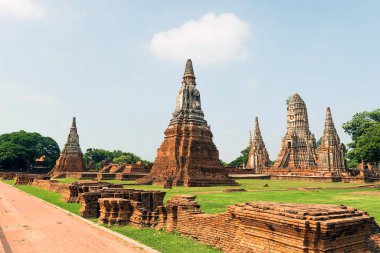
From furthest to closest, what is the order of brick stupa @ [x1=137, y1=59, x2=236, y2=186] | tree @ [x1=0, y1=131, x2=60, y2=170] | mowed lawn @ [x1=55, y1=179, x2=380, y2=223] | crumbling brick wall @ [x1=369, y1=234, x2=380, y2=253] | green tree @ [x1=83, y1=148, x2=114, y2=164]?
green tree @ [x1=83, y1=148, x2=114, y2=164] → tree @ [x1=0, y1=131, x2=60, y2=170] → brick stupa @ [x1=137, y1=59, x2=236, y2=186] → mowed lawn @ [x1=55, y1=179, x2=380, y2=223] → crumbling brick wall @ [x1=369, y1=234, x2=380, y2=253]

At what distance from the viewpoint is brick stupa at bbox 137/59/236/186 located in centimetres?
3047

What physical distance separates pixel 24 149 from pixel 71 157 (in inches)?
754

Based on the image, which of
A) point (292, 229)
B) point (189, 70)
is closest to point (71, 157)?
point (189, 70)

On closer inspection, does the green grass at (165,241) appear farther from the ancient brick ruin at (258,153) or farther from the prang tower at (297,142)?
the ancient brick ruin at (258,153)

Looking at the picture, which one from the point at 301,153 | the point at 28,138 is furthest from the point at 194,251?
the point at 28,138

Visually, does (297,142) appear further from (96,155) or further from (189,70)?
(96,155)

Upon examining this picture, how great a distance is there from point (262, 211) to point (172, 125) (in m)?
28.9

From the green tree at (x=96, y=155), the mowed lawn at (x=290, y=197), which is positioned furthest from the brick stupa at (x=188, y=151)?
the green tree at (x=96, y=155)

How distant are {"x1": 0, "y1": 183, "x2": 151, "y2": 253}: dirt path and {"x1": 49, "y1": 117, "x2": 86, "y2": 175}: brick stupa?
38.6 meters

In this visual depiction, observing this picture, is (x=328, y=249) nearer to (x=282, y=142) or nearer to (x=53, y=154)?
(x=282, y=142)

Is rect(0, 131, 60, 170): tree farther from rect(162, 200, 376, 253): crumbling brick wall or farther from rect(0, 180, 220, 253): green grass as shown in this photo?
rect(162, 200, 376, 253): crumbling brick wall

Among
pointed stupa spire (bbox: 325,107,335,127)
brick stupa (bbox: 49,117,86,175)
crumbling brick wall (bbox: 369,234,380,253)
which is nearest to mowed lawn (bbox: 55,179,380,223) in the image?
crumbling brick wall (bbox: 369,234,380,253)

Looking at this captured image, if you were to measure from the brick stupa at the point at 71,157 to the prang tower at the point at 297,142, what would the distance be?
3641cm

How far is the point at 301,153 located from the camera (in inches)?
2458
